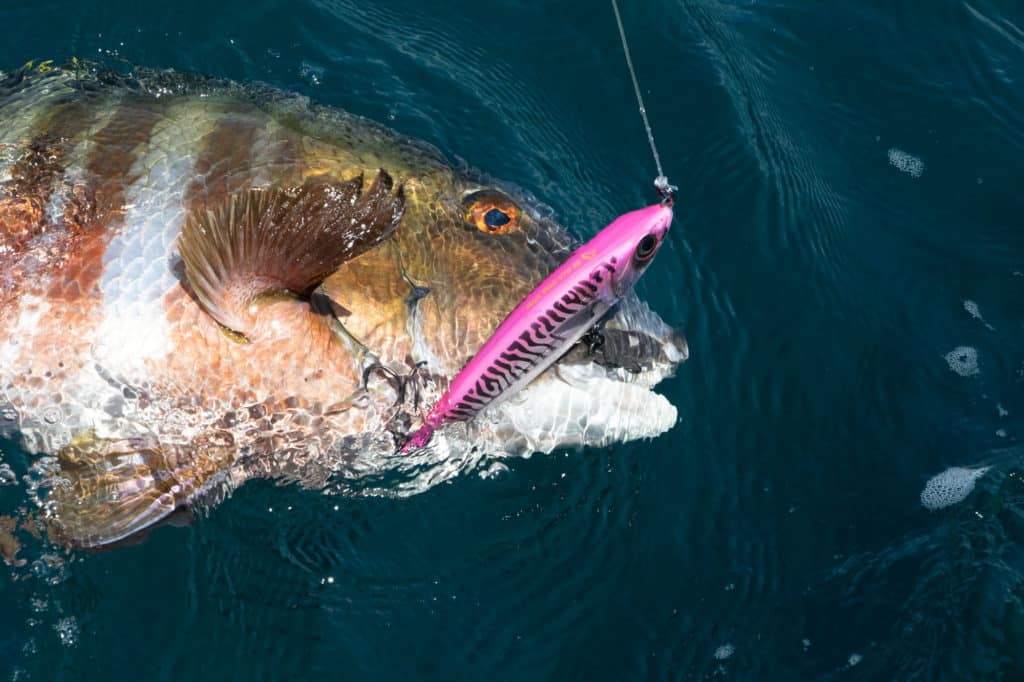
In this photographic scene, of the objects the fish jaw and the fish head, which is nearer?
the fish head

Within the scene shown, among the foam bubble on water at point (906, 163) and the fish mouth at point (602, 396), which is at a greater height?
the foam bubble on water at point (906, 163)

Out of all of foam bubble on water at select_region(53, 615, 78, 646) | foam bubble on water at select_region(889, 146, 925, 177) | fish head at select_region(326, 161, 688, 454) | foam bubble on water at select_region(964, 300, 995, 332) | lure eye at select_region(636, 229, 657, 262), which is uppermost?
lure eye at select_region(636, 229, 657, 262)

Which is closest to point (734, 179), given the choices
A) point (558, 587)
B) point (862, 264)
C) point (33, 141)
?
point (862, 264)

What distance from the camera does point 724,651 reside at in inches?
153

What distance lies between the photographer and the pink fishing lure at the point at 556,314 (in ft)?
9.80

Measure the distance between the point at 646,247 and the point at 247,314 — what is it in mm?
1378

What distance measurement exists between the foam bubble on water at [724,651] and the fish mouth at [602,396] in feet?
2.94

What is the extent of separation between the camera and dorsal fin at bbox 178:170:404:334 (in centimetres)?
320

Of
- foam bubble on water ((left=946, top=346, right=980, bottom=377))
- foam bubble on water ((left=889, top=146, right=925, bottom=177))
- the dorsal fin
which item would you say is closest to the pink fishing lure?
the dorsal fin

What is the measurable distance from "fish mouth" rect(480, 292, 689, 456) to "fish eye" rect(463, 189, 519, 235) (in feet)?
1.79

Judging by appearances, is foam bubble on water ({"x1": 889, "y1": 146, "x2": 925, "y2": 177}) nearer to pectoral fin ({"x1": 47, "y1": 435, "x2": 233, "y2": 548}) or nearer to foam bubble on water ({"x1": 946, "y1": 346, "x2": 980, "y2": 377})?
foam bubble on water ({"x1": 946, "y1": 346, "x2": 980, "y2": 377})

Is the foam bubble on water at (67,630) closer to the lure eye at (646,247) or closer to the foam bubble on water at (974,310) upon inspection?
the lure eye at (646,247)

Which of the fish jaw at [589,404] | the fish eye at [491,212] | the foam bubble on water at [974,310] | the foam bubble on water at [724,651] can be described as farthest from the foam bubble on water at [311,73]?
the foam bubble on water at [974,310]

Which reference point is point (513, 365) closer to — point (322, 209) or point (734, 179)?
point (322, 209)
